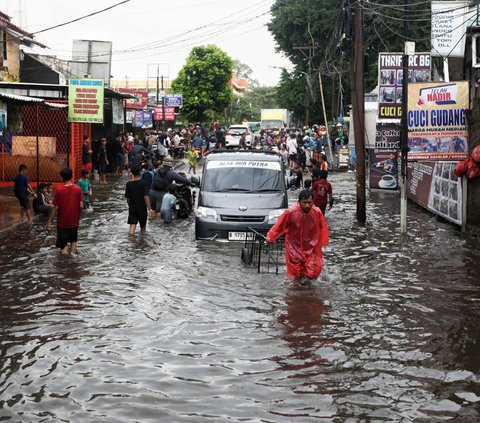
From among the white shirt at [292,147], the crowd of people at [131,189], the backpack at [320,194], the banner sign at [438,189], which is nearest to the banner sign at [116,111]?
the crowd of people at [131,189]

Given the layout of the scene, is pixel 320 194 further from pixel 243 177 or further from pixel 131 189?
pixel 131 189

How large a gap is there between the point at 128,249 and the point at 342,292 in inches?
207

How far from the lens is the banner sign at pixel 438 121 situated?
1730 centimetres

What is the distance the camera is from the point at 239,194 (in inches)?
631

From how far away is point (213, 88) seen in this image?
249 ft

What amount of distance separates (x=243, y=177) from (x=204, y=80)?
60178 millimetres

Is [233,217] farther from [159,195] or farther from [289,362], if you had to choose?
[289,362]

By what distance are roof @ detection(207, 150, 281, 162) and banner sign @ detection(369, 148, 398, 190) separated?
1004 cm

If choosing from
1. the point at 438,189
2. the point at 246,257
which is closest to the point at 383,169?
the point at 438,189

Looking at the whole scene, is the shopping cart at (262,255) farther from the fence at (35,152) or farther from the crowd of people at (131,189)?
the fence at (35,152)

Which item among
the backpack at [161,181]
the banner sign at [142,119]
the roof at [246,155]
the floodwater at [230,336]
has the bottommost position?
the floodwater at [230,336]

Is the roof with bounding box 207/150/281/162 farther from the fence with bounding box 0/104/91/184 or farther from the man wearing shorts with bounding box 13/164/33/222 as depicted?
the fence with bounding box 0/104/91/184

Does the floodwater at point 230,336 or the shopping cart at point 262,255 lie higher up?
the shopping cart at point 262,255

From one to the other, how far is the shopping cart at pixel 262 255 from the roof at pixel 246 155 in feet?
10.6
